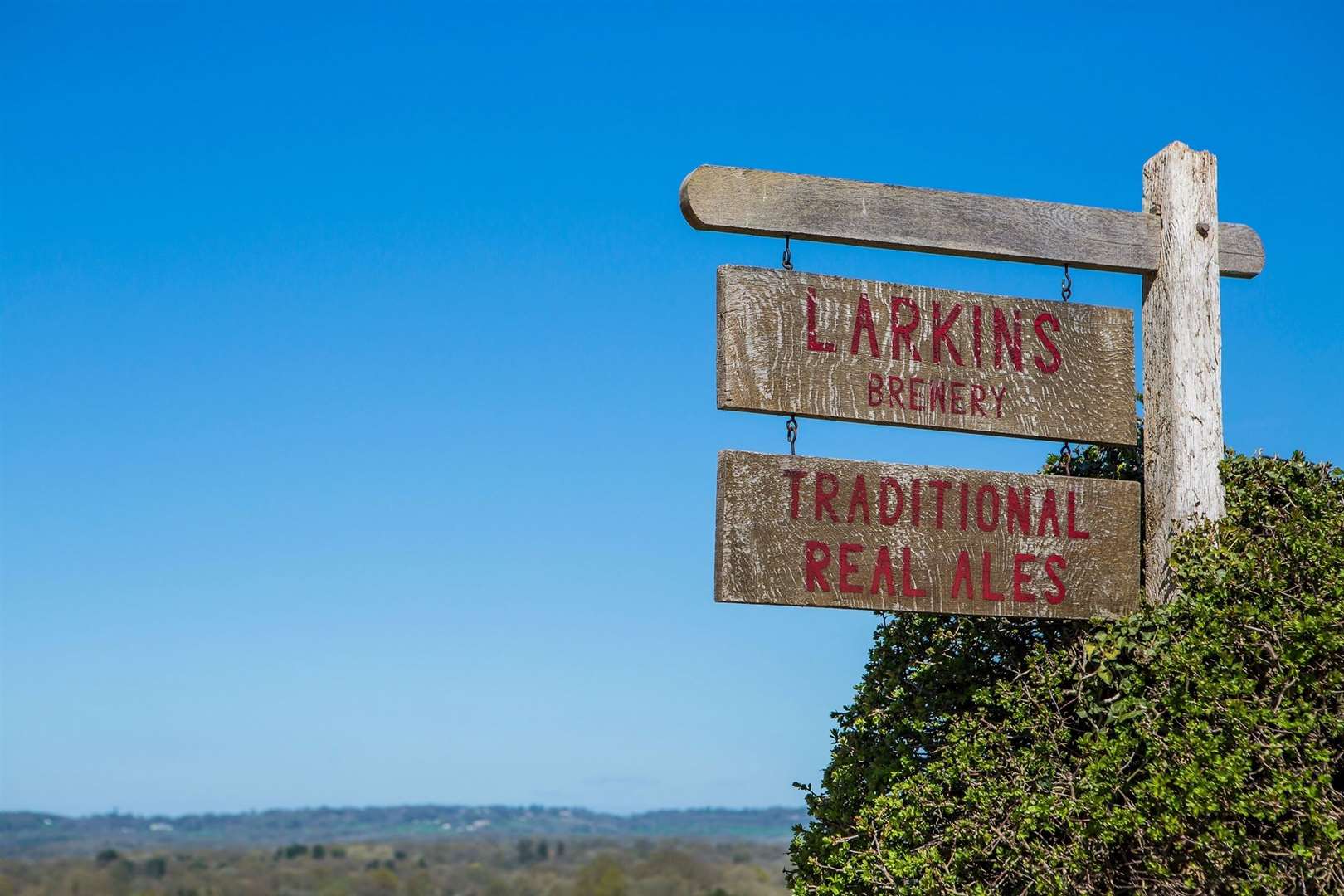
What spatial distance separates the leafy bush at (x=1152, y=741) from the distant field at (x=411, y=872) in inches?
3220

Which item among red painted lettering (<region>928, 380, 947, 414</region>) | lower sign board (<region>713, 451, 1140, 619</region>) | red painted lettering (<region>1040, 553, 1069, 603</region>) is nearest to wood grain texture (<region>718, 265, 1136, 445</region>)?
red painted lettering (<region>928, 380, 947, 414</region>)

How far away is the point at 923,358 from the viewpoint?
7703 millimetres

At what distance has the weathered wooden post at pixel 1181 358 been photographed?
7.87 m

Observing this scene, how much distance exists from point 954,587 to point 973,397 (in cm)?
96

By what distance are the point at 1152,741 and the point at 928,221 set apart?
8.94ft

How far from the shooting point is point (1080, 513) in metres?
7.85

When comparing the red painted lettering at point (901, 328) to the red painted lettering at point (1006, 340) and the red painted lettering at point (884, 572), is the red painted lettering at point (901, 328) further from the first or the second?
the red painted lettering at point (884, 572)

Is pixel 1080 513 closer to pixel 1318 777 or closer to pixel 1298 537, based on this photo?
pixel 1298 537

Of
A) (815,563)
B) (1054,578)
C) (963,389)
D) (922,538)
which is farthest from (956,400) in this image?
(815,563)

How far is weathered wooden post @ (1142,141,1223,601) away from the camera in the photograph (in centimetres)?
787

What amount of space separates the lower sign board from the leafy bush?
284mm

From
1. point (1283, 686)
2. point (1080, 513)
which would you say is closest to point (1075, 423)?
point (1080, 513)

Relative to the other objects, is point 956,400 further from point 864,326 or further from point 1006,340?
point 864,326

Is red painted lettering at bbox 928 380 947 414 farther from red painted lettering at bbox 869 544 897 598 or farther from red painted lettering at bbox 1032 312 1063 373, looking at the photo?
red painted lettering at bbox 869 544 897 598
